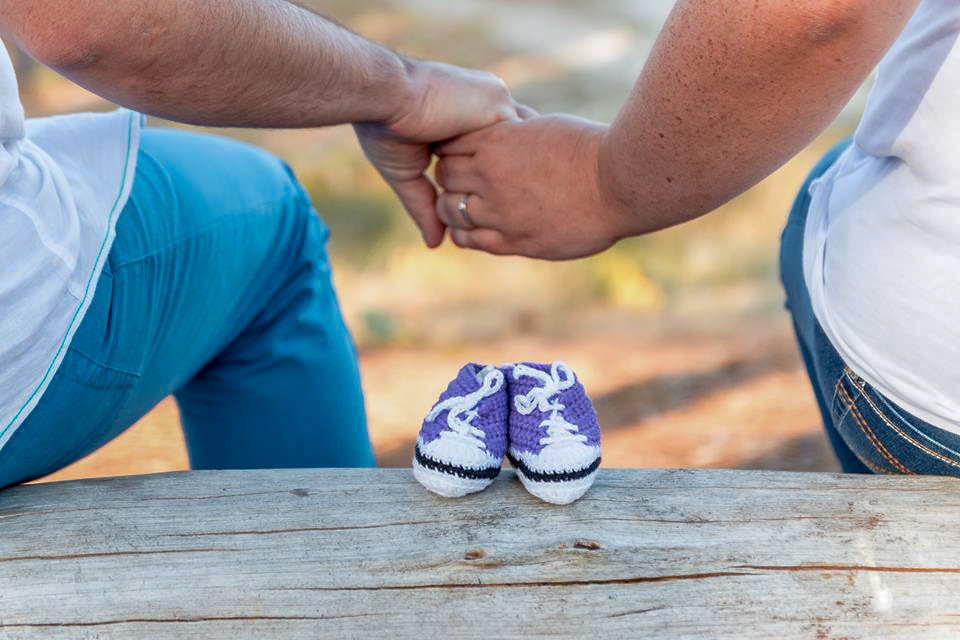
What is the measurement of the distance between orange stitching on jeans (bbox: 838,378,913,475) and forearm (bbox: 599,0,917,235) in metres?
0.31

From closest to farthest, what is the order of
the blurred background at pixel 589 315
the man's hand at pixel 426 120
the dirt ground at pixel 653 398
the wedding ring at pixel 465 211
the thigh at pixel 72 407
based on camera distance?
1. the thigh at pixel 72 407
2. the man's hand at pixel 426 120
3. the wedding ring at pixel 465 211
4. the dirt ground at pixel 653 398
5. the blurred background at pixel 589 315

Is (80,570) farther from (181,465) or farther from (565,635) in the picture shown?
(181,465)

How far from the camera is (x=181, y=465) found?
3078 mm

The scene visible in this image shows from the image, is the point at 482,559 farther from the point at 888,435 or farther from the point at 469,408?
the point at 888,435

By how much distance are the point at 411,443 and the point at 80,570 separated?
2166mm

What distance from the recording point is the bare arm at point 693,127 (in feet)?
3.33

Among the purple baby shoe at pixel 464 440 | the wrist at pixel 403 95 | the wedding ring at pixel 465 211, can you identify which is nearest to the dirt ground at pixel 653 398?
the wedding ring at pixel 465 211

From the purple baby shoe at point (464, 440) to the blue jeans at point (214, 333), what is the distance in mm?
398

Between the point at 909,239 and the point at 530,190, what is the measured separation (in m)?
0.72

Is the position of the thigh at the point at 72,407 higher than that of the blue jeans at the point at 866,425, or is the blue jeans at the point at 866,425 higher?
the blue jeans at the point at 866,425

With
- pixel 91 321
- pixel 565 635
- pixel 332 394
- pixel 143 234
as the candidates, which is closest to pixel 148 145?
pixel 143 234

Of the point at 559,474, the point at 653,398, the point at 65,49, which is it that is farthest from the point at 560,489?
the point at 653,398

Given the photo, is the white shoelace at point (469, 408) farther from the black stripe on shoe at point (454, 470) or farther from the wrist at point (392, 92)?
the wrist at point (392, 92)

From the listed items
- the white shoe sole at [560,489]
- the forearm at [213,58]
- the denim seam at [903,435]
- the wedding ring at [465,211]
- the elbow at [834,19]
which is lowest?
the wedding ring at [465,211]
